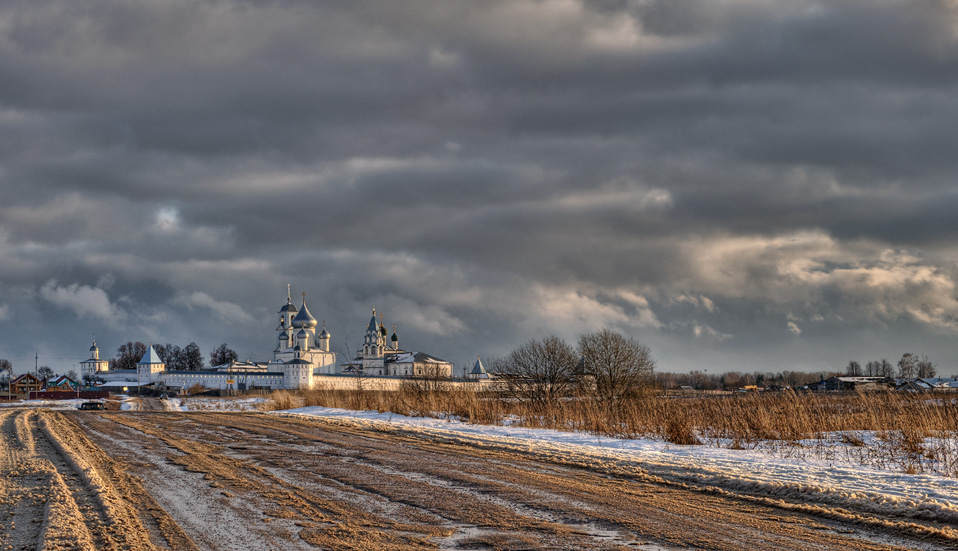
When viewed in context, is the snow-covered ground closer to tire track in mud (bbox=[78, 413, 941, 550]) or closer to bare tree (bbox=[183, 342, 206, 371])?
tire track in mud (bbox=[78, 413, 941, 550])

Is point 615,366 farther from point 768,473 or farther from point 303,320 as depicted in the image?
point 303,320

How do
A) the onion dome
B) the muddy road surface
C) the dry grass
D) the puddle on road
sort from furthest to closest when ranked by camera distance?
the onion dome < the dry grass < the muddy road surface < the puddle on road

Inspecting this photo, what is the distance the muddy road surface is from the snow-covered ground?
2.50 ft

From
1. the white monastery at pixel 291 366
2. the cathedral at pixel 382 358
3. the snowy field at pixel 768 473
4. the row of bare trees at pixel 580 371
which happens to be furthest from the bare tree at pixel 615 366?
the cathedral at pixel 382 358

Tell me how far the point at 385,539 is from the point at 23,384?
15799 cm

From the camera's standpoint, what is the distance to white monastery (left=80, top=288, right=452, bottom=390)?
148m

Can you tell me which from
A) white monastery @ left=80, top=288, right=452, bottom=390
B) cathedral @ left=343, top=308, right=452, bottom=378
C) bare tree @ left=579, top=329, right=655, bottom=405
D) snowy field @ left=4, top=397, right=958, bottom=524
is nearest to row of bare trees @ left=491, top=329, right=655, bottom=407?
bare tree @ left=579, top=329, right=655, bottom=405

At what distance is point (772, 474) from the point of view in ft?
43.2

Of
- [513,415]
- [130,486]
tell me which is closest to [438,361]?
[513,415]

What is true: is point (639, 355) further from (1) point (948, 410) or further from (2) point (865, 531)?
(2) point (865, 531)

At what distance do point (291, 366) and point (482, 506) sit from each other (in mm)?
142095

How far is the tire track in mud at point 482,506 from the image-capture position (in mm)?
8031

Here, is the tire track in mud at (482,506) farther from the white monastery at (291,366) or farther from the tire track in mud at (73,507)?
the white monastery at (291,366)

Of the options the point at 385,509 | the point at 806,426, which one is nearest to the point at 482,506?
the point at 385,509
